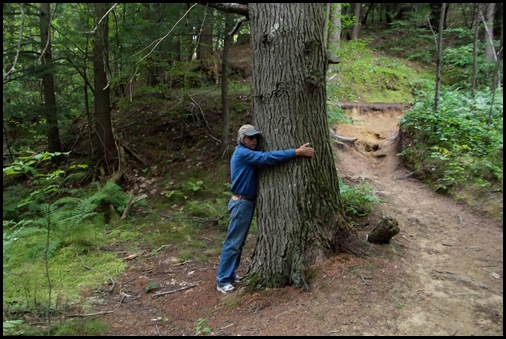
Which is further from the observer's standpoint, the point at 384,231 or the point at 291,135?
the point at 384,231

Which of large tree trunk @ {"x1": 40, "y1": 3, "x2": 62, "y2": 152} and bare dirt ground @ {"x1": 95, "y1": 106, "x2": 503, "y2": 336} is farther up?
large tree trunk @ {"x1": 40, "y1": 3, "x2": 62, "y2": 152}

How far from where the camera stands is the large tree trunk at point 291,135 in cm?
404

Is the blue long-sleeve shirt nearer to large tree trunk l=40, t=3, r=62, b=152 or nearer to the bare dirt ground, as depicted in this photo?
the bare dirt ground

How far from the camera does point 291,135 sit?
13.5 feet

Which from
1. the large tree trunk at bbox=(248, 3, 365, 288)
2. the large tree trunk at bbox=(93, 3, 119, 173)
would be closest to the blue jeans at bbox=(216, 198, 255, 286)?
the large tree trunk at bbox=(248, 3, 365, 288)

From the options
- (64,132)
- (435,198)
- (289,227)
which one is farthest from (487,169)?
(64,132)

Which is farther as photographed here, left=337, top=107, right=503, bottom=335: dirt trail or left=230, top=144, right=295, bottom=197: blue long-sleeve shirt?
left=230, top=144, right=295, bottom=197: blue long-sleeve shirt

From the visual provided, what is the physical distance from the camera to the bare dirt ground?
3.21 metres

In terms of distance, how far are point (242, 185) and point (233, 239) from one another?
79 cm

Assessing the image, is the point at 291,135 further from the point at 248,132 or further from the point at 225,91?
the point at 225,91

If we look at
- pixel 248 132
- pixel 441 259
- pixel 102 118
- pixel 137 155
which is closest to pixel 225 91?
pixel 137 155

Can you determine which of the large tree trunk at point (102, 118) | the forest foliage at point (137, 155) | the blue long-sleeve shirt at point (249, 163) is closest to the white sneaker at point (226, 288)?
the blue long-sleeve shirt at point (249, 163)

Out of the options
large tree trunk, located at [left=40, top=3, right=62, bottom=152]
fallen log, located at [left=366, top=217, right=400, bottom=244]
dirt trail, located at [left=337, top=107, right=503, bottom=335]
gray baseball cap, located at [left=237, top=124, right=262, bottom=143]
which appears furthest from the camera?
large tree trunk, located at [left=40, top=3, right=62, bottom=152]

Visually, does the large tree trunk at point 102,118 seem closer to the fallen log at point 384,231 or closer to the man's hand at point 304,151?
the man's hand at point 304,151
